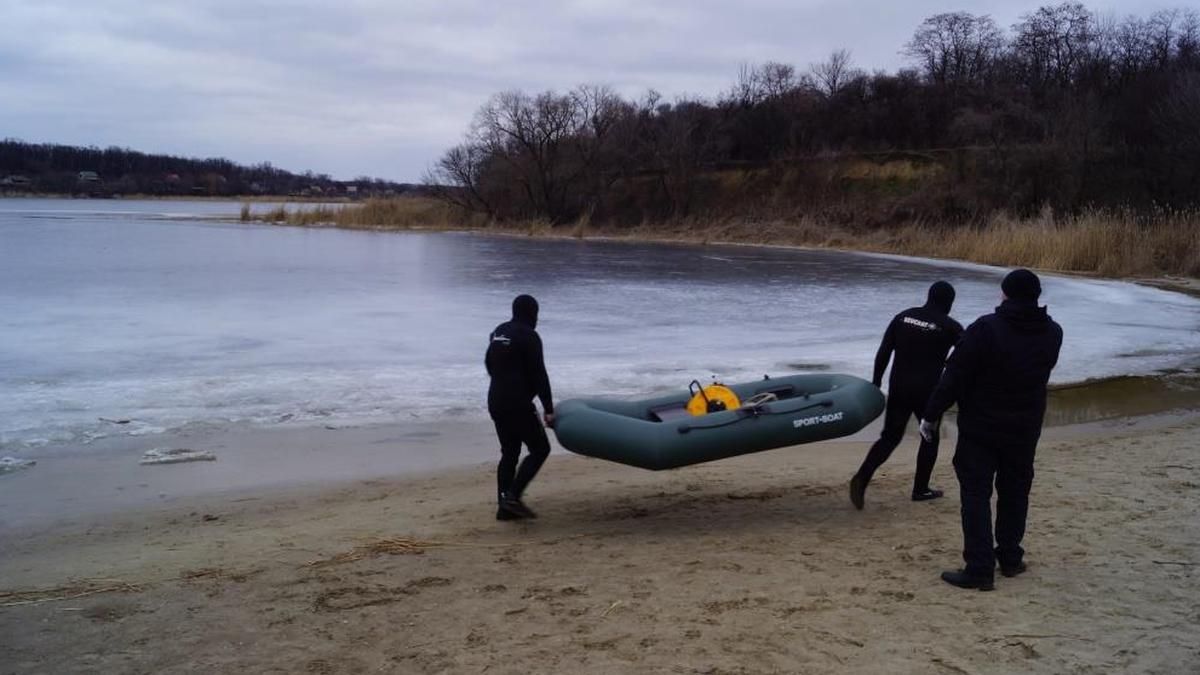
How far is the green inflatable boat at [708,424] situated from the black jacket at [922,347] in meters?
0.35

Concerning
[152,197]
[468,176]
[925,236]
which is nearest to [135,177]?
[152,197]

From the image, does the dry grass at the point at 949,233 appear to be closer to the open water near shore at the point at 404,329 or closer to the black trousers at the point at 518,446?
the open water near shore at the point at 404,329

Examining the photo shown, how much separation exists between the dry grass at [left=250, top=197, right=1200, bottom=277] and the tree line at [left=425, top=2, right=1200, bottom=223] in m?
1.97

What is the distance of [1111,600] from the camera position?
4.20 meters

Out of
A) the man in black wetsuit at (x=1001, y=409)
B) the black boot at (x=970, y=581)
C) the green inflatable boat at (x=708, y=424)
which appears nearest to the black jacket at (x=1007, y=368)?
the man in black wetsuit at (x=1001, y=409)

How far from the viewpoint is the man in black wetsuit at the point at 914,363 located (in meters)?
5.70

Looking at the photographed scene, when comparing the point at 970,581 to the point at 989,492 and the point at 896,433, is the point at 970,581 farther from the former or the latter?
the point at 896,433

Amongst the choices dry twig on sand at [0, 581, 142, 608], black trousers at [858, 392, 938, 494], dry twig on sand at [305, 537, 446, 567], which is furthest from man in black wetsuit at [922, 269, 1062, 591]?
dry twig on sand at [0, 581, 142, 608]

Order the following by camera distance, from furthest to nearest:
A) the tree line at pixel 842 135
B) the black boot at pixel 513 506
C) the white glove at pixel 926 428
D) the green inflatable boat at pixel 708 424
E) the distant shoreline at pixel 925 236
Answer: the tree line at pixel 842 135
the distant shoreline at pixel 925 236
the black boot at pixel 513 506
the green inflatable boat at pixel 708 424
the white glove at pixel 926 428

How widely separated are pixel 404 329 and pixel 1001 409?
10.2 meters

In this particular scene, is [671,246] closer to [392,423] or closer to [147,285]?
[147,285]

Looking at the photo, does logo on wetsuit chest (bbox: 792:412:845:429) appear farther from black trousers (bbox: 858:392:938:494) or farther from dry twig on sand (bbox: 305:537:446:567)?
dry twig on sand (bbox: 305:537:446:567)

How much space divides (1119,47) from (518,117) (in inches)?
1168

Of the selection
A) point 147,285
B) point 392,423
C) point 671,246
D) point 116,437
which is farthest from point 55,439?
point 671,246
